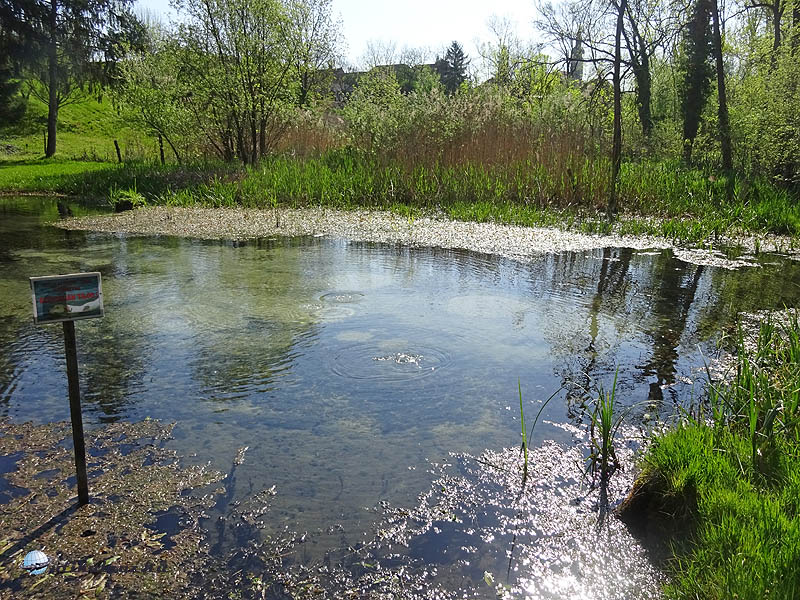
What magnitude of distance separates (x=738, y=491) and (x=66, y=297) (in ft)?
9.16

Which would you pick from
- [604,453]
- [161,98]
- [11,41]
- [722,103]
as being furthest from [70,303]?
[11,41]

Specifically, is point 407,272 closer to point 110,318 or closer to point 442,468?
point 110,318

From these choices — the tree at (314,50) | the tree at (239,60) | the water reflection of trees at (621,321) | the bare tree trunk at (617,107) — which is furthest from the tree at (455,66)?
the water reflection of trees at (621,321)

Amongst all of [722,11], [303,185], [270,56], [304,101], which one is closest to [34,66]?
[270,56]

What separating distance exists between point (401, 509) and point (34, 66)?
20.4 metres

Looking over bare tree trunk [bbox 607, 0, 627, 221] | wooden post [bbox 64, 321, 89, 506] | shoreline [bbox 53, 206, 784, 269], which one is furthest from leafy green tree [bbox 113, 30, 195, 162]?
wooden post [bbox 64, 321, 89, 506]

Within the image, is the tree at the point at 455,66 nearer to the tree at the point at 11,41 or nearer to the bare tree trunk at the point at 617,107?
the tree at the point at 11,41

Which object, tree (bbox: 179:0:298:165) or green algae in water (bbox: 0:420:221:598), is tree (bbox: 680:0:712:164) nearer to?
tree (bbox: 179:0:298:165)

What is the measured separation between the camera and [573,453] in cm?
304

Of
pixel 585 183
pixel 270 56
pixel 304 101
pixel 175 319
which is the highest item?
pixel 304 101

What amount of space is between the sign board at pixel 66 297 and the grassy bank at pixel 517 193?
831cm

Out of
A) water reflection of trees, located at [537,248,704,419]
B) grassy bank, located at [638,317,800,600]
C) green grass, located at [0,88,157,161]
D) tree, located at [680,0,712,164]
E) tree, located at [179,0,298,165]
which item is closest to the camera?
grassy bank, located at [638,317,800,600]

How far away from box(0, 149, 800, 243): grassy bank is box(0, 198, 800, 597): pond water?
2412 millimetres

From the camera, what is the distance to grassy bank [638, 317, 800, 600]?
6.33 feet
